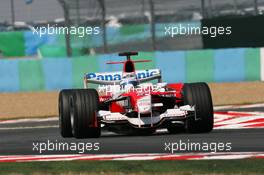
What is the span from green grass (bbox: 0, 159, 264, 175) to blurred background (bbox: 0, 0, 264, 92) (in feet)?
58.4

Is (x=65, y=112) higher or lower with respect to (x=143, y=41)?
lower

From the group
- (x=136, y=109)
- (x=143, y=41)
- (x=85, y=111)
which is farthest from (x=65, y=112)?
(x=143, y=41)

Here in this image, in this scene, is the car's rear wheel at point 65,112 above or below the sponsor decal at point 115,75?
below

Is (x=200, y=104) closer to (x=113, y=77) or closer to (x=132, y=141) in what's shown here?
(x=132, y=141)

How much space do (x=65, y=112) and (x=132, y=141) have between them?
4.65 ft

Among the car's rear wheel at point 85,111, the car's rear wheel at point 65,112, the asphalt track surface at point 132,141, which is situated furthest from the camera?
the car's rear wheel at point 65,112

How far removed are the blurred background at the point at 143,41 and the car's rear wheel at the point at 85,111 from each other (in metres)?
14.7

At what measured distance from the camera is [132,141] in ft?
50.9

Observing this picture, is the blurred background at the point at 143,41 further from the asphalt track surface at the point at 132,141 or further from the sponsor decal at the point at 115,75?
the sponsor decal at the point at 115,75

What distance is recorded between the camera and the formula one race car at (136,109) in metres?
15.5

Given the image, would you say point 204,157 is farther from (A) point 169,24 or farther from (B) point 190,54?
(A) point 169,24

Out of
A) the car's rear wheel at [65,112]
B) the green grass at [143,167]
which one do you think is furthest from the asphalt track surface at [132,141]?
the green grass at [143,167]

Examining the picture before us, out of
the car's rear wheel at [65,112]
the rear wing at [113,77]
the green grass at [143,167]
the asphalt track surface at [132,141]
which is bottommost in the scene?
the asphalt track surface at [132,141]

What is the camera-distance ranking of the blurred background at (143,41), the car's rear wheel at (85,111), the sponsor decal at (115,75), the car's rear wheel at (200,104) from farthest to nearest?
1. the blurred background at (143,41)
2. the sponsor decal at (115,75)
3. the car's rear wheel at (200,104)
4. the car's rear wheel at (85,111)
